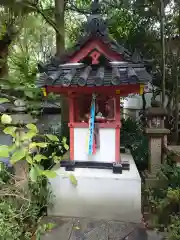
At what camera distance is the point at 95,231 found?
2.98 meters

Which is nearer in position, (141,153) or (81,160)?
(81,160)

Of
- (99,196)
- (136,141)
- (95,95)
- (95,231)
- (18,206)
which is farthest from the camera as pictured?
(136,141)

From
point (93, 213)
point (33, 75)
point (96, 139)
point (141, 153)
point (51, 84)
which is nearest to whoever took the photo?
point (51, 84)

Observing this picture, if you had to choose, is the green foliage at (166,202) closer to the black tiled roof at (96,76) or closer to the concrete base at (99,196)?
the concrete base at (99,196)

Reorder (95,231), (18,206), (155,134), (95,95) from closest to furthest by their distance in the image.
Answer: (95,231) < (18,206) < (95,95) < (155,134)

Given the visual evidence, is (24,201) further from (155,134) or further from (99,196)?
(155,134)

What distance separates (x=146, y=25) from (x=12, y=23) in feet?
12.4

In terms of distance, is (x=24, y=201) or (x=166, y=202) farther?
(x=24, y=201)

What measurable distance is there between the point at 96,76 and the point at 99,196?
181 cm

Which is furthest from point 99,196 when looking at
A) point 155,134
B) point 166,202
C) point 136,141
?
point 136,141

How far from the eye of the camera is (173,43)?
595 centimetres

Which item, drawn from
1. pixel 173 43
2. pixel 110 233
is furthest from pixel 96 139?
pixel 173 43

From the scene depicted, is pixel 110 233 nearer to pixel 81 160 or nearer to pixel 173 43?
pixel 81 160

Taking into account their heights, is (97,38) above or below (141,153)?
above
